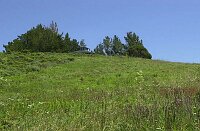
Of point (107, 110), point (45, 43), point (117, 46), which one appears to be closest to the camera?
point (107, 110)

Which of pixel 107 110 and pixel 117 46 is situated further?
pixel 117 46

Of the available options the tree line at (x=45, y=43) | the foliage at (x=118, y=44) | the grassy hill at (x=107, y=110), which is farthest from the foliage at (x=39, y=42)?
the grassy hill at (x=107, y=110)

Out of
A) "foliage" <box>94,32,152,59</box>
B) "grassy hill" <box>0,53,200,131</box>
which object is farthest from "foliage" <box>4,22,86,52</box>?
"grassy hill" <box>0,53,200,131</box>

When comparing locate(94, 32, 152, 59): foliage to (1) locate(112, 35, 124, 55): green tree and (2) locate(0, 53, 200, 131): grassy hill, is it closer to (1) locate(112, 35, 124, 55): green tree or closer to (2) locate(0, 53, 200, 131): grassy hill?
(1) locate(112, 35, 124, 55): green tree

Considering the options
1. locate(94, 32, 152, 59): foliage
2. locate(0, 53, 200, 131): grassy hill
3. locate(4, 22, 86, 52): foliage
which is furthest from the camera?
locate(94, 32, 152, 59): foliage

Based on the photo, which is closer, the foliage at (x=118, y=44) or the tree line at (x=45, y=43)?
the tree line at (x=45, y=43)

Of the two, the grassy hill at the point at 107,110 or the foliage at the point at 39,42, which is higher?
the foliage at the point at 39,42

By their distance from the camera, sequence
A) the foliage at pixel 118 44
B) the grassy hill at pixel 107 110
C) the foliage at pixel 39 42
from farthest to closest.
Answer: the foliage at pixel 118 44
the foliage at pixel 39 42
the grassy hill at pixel 107 110

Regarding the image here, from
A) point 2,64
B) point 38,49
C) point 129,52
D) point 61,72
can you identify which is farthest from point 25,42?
point 61,72

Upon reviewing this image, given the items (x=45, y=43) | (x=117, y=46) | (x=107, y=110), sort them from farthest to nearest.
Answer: (x=117, y=46) < (x=45, y=43) < (x=107, y=110)

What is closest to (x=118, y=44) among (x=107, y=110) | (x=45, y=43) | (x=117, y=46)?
(x=117, y=46)

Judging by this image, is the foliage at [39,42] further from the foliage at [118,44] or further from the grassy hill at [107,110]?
the grassy hill at [107,110]

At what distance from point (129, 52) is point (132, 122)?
66.1 meters

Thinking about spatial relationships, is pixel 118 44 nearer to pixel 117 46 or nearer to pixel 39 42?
pixel 117 46
